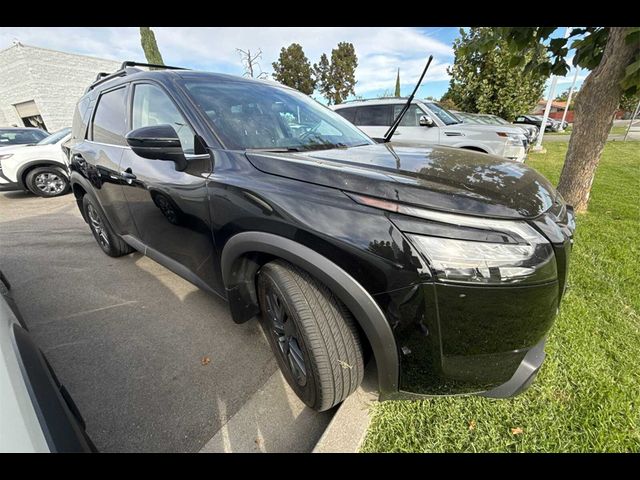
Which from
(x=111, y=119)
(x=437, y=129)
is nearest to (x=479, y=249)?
→ (x=111, y=119)

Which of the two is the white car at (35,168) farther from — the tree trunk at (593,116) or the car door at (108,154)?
the tree trunk at (593,116)

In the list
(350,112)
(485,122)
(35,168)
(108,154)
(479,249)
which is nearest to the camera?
(479,249)

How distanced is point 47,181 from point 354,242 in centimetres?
879

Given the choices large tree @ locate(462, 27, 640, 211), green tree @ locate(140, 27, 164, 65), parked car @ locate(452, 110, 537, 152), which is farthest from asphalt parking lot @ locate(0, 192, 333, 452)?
green tree @ locate(140, 27, 164, 65)

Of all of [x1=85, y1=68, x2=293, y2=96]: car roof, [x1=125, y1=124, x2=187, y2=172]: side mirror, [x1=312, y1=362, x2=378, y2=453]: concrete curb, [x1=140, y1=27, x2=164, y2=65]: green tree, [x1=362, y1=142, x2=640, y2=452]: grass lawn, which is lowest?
[x1=362, y1=142, x2=640, y2=452]: grass lawn

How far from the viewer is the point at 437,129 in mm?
6492

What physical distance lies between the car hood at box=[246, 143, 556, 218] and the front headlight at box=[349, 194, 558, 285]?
46mm

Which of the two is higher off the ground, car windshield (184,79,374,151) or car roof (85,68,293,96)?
car roof (85,68,293,96)

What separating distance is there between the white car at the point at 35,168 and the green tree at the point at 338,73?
34.7m

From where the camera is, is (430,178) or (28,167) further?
(28,167)

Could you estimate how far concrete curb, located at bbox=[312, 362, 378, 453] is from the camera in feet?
4.57

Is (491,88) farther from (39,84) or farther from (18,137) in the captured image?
(39,84)

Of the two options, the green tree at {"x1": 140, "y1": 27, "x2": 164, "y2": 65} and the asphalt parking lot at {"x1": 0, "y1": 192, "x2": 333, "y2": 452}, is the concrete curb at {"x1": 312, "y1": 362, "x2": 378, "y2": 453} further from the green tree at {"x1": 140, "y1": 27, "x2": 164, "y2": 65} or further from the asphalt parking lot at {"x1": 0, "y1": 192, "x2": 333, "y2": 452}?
the green tree at {"x1": 140, "y1": 27, "x2": 164, "y2": 65}
